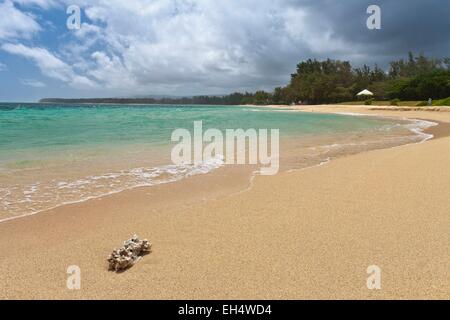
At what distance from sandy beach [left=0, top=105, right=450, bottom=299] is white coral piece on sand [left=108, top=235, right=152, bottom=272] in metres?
0.09

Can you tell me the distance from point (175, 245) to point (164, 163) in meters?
5.68

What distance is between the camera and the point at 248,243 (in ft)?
11.8

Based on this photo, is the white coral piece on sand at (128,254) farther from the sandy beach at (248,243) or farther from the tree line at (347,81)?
the tree line at (347,81)

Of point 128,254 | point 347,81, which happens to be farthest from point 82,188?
point 347,81

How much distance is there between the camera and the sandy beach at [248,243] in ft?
9.08

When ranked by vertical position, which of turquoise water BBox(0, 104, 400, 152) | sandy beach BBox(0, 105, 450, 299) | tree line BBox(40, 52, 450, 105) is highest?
tree line BBox(40, 52, 450, 105)

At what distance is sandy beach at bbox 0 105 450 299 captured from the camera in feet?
9.08

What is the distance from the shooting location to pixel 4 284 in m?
2.93

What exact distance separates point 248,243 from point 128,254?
1223mm

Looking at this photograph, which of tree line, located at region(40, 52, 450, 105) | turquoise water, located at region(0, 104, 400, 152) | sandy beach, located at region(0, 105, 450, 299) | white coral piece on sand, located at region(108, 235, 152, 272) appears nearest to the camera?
sandy beach, located at region(0, 105, 450, 299)

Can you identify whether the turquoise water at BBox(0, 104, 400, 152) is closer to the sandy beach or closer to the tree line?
the sandy beach

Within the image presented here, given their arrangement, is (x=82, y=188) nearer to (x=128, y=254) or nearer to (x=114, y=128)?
(x=128, y=254)

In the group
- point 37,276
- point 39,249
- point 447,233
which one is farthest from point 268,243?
point 39,249

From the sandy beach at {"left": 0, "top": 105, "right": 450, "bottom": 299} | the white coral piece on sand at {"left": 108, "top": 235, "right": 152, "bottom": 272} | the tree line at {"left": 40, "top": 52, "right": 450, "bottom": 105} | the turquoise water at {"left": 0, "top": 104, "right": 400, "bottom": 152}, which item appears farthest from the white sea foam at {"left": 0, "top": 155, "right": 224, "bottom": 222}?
the tree line at {"left": 40, "top": 52, "right": 450, "bottom": 105}
